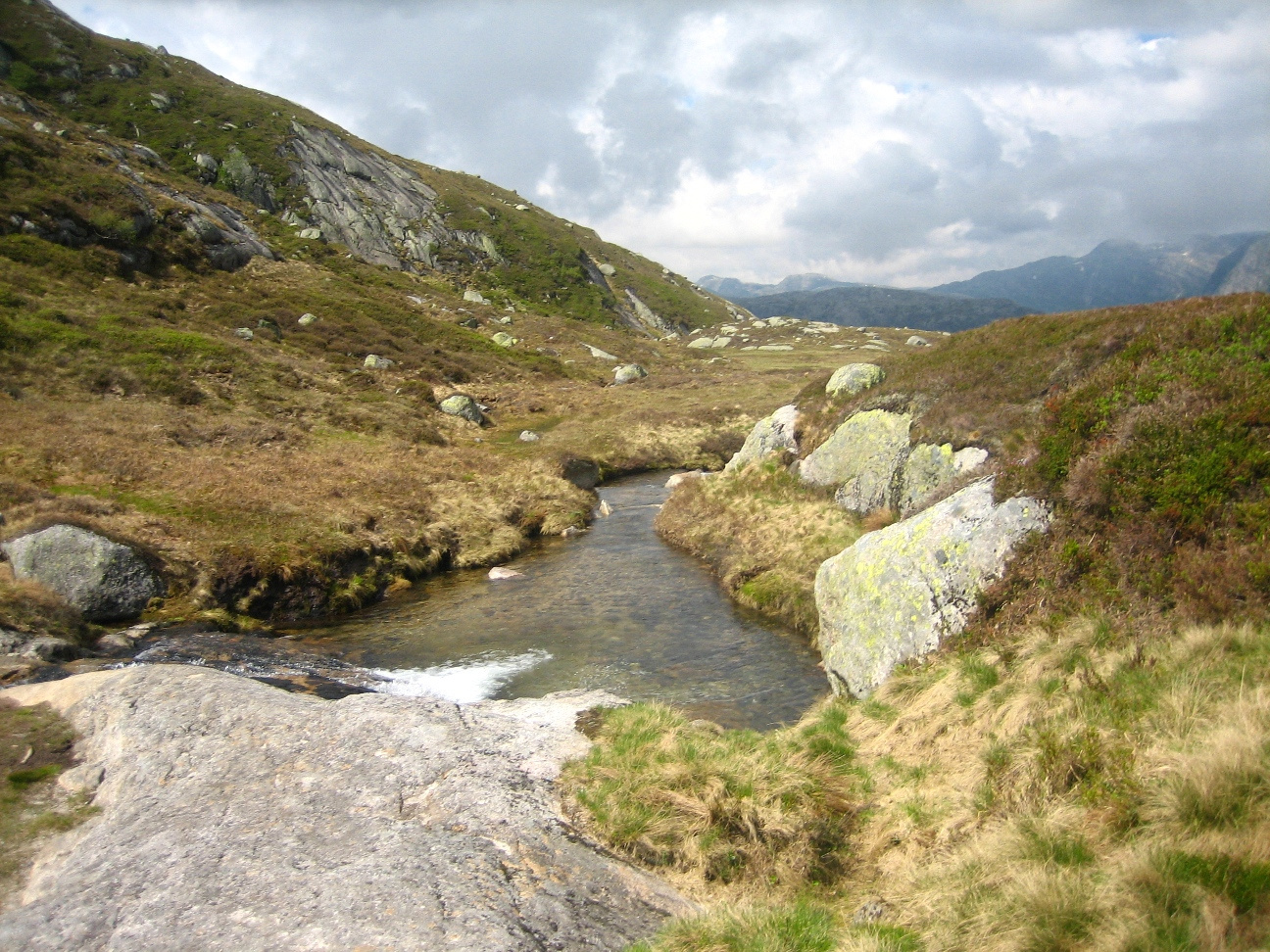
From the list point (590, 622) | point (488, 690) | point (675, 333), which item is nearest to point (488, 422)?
point (590, 622)

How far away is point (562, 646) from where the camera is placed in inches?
784

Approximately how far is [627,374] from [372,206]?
74.9 m

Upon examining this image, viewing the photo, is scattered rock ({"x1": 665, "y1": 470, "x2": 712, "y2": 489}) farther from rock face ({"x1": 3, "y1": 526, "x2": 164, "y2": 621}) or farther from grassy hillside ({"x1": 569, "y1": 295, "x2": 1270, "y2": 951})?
rock face ({"x1": 3, "y1": 526, "x2": 164, "y2": 621})

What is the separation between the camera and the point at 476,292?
117750 millimetres

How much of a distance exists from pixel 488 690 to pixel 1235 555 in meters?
14.8

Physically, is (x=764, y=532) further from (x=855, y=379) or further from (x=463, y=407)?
(x=463, y=407)

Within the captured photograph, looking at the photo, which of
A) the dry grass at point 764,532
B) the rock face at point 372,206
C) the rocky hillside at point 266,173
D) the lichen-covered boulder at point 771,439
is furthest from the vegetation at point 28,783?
the rock face at point 372,206

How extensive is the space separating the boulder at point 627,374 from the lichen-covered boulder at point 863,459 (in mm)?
55663

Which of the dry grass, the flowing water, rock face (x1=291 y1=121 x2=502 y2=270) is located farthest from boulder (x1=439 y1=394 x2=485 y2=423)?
rock face (x1=291 y1=121 x2=502 y2=270)

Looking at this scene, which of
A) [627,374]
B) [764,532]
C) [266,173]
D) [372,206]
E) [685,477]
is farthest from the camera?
[372,206]

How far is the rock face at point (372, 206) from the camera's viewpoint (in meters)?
118

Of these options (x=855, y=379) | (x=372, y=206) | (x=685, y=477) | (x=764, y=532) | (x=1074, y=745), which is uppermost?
(x=372, y=206)

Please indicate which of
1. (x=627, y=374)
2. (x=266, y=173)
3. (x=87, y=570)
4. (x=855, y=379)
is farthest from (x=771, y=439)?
(x=266, y=173)

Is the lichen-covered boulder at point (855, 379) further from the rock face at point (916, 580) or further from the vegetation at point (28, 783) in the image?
the vegetation at point (28, 783)
